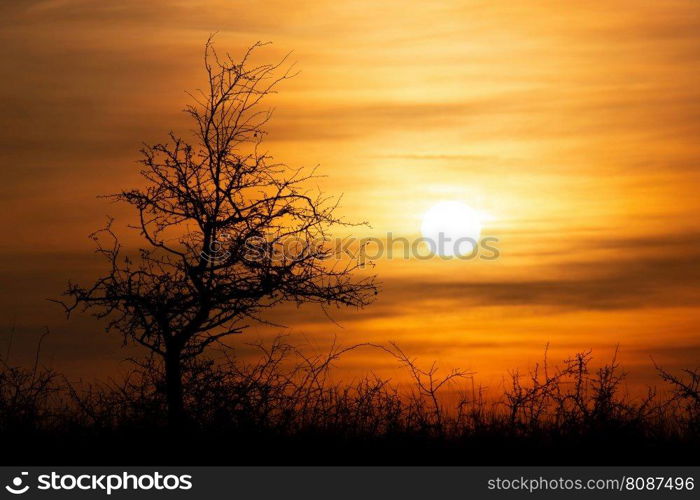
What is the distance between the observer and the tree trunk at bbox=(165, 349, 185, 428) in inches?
442

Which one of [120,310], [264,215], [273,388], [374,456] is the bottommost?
[374,456]

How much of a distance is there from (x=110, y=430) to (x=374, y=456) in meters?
2.98

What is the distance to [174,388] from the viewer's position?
11.6 m

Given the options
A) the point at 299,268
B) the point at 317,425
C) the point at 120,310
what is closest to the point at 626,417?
the point at 317,425

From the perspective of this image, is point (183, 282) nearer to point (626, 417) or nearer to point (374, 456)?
point (374, 456)

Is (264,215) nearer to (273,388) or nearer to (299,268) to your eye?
(299,268)

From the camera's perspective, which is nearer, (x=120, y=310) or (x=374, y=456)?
(x=374, y=456)

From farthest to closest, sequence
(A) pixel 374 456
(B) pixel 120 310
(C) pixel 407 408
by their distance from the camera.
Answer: (B) pixel 120 310, (C) pixel 407 408, (A) pixel 374 456

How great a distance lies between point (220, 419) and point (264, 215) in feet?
8.24

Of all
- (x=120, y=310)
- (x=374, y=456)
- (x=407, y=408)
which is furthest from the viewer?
(x=120, y=310)

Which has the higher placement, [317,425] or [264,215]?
[264,215]

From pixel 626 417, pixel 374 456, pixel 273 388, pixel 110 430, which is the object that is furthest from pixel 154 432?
pixel 626 417

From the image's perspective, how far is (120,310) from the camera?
38.7ft

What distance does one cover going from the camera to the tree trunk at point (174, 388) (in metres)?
11.2
